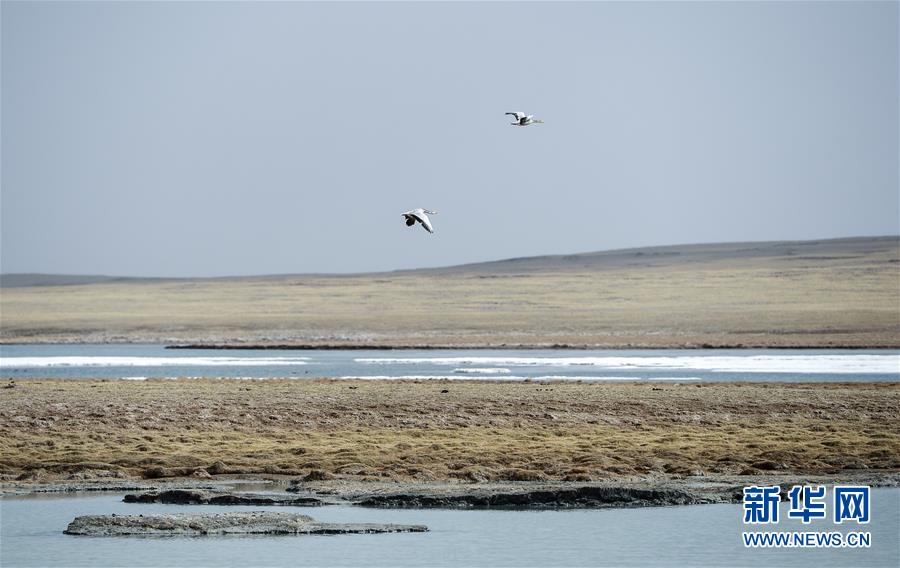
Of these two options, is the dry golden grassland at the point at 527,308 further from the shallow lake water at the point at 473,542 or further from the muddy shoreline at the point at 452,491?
the shallow lake water at the point at 473,542

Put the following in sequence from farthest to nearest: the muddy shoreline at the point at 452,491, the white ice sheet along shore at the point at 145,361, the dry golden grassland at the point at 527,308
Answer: the dry golden grassland at the point at 527,308
the white ice sheet along shore at the point at 145,361
the muddy shoreline at the point at 452,491

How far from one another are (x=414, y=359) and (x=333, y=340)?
76.9 ft

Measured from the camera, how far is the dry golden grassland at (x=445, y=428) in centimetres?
2478

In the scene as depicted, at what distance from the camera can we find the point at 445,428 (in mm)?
30688

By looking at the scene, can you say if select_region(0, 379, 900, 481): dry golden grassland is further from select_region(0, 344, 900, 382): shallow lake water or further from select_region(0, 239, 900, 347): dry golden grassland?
select_region(0, 239, 900, 347): dry golden grassland

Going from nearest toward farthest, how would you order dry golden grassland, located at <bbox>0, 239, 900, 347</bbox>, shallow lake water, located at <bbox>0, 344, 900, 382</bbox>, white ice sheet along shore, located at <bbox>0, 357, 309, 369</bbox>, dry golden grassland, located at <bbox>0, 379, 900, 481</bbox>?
dry golden grassland, located at <bbox>0, 379, 900, 481</bbox> → shallow lake water, located at <bbox>0, 344, 900, 382</bbox> → white ice sheet along shore, located at <bbox>0, 357, 309, 369</bbox> → dry golden grassland, located at <bbox>0, 239, 900, 347</bbox>

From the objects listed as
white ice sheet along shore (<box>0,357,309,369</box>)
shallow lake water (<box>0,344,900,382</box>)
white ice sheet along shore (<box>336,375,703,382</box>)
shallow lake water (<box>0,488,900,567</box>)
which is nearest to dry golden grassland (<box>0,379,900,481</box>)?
shallow lake water (<box>0,488,900,567</box>)

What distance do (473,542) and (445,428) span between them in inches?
473

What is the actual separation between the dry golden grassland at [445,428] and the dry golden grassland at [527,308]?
41.1m

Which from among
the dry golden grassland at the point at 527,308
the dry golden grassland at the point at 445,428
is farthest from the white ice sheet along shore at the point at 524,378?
the dry golden grassland at the point at 527,308

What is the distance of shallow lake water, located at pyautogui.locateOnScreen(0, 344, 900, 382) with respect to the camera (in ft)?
159

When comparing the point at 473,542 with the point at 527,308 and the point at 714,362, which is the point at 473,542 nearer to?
the point at 714,362

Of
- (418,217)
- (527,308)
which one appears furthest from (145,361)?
(527,308)

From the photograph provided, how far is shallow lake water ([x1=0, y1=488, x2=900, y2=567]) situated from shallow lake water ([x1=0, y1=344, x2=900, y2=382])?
25059mm
